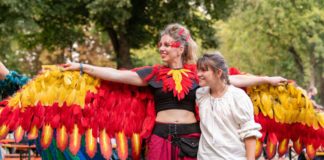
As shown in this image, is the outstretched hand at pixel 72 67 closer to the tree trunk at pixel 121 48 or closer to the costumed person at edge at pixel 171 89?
the costumed person at edge at pixel 171 89

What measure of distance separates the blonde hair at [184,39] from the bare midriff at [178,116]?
1.39ft

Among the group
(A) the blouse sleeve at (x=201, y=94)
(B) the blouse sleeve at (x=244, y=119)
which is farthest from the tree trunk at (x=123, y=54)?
(B) the blouse sleeve at (x=244, y=119)

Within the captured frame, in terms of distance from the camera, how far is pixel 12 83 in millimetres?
4746

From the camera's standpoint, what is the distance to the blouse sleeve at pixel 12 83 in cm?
470

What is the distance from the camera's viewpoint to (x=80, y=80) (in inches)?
175

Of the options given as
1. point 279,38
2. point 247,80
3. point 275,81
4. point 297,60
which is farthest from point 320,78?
point 247,80

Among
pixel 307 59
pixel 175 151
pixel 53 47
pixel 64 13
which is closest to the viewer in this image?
pixel 175 151

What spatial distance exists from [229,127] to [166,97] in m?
0.64

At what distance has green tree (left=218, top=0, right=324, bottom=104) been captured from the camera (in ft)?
78.3

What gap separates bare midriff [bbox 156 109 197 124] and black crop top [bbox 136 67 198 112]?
0.03 meters

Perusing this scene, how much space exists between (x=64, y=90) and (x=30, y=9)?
41.2ft

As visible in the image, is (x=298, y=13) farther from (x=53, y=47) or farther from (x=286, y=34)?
(x=53, y=47)

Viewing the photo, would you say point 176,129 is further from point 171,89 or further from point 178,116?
point 171,89

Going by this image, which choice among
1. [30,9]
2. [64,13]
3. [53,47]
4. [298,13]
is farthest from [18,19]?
[298,13]
